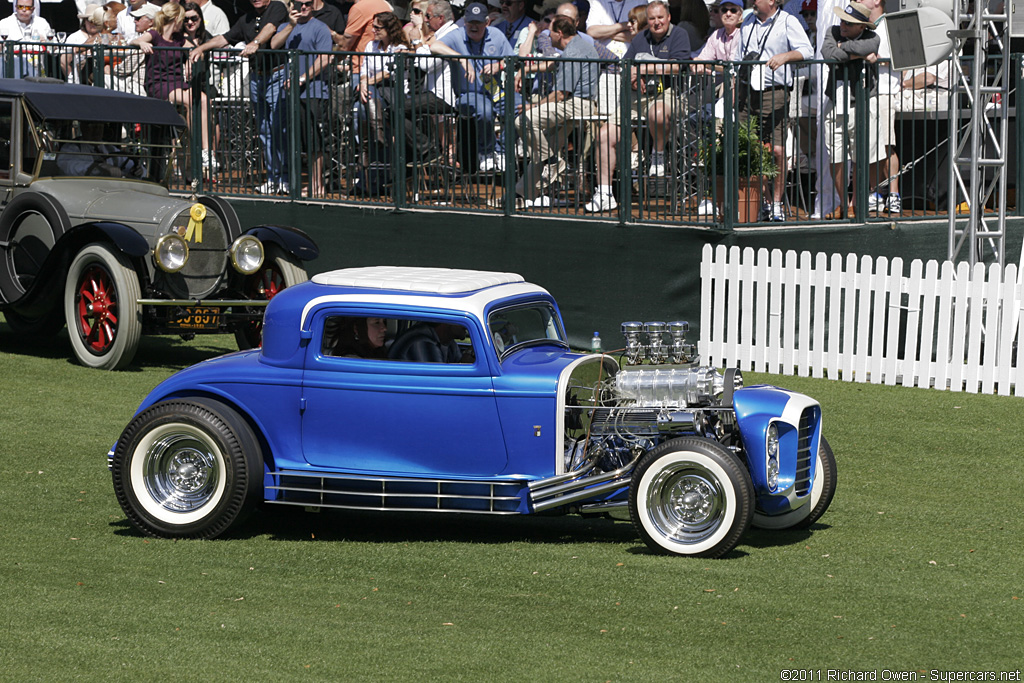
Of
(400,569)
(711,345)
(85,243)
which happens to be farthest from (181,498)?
(711,345)

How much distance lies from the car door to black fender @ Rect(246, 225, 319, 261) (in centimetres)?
565

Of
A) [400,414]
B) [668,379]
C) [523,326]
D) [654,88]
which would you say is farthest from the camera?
[654,88]

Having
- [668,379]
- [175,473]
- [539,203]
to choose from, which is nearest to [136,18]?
[539,203]

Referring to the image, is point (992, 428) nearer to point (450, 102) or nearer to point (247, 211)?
point (450, 102)

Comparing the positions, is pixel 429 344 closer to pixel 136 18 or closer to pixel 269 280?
pixel 269 280

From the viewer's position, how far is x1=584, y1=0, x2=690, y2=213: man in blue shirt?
13688 mm

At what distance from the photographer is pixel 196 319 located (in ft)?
41.1

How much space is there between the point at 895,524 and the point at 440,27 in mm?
10177

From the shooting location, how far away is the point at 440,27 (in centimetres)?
1641

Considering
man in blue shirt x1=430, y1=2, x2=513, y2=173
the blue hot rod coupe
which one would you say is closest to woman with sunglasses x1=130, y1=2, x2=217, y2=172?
man in blue shirt x1=430, y1=2, x2=513, y2=173

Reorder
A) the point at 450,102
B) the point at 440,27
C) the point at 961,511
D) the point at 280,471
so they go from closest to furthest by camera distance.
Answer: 1. the point at 280,471
2. the point at 961,511
3. the point at 450,102
4. the point at 440,27

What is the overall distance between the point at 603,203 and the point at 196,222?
4090 mm

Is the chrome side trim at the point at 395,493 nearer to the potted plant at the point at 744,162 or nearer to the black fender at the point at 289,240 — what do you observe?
the black fender at the point at 289,240

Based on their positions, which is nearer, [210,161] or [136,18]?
[210,161]
